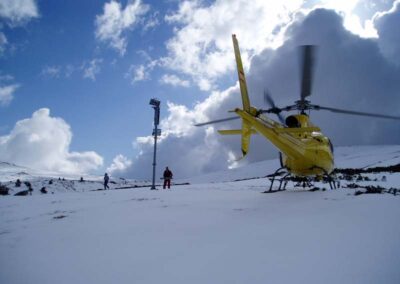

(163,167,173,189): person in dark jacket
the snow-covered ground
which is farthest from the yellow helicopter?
(163,167,173,189): person in dark jacket

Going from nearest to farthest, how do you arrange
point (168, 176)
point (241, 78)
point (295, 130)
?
point (295, 130), point (241, 78), point (168, 176)

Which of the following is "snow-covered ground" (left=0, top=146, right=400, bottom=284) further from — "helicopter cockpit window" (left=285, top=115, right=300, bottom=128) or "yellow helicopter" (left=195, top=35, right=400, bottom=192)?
"helicopter cockpit window" (left=285, top=115, right=300, bottom=128)

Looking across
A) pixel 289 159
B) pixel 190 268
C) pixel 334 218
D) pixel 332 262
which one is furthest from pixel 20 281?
pixel 289 159

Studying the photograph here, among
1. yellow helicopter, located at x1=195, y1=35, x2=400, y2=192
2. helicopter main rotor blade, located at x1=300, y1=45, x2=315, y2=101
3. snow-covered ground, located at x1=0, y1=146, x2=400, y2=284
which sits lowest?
snow-covered ground, located at x1=0, y1=146, x2=400, y2=284

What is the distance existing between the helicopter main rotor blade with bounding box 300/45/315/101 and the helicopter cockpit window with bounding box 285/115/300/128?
2.46 ft

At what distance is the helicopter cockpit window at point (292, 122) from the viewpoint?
10.2 m

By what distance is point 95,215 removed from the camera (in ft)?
21.0

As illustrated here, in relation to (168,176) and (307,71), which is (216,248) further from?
(168,176)

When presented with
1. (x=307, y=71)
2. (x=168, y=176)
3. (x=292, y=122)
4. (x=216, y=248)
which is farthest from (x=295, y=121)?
(x=168, y=176)

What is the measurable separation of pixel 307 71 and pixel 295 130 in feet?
6.85

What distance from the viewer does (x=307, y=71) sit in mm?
8891

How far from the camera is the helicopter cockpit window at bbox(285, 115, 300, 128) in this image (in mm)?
10180

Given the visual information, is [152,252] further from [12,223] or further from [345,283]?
[12,223]

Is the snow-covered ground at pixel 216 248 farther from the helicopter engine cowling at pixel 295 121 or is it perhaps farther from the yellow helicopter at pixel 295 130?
the helicopter engine cowling at pixel 295 121
